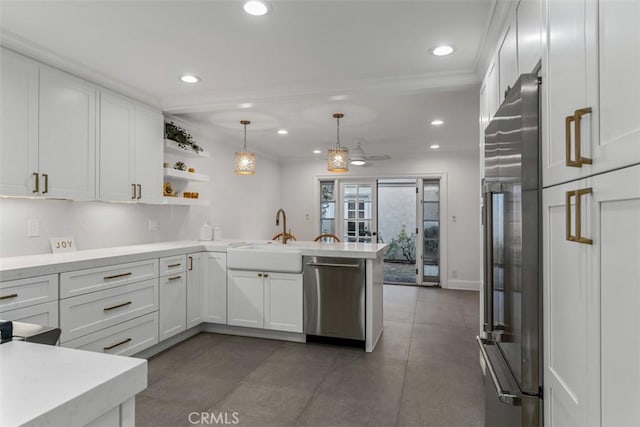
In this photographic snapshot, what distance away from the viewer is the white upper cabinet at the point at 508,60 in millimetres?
1807

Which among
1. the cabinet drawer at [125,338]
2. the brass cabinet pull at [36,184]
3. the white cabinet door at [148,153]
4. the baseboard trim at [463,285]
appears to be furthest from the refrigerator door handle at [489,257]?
the baseboard trim at [463,285]

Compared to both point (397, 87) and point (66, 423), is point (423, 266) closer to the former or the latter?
point (397, 87)

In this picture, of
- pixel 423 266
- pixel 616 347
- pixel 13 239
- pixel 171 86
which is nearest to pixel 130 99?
pixel 171 86

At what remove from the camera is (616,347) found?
32.4 inches

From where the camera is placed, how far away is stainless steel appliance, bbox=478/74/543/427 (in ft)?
4.18

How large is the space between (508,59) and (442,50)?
78 centimetres

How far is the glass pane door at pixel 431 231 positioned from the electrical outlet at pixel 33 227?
571 centimetres

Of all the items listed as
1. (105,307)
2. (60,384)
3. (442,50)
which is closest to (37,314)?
(105,307)

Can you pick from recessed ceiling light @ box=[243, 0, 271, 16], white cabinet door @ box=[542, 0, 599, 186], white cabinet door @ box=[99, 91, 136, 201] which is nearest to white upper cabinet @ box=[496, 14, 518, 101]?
white cabinet door @ box=[542, 0, 599, 186]

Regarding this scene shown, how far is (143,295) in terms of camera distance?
10.0ft

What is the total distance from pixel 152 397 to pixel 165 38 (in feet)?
8.07

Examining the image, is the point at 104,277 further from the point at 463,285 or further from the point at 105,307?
the point at 463,285

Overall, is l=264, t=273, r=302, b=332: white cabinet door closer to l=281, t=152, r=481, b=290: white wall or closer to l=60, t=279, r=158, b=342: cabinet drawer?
l=60, t=279, r=158, b=342: cabinet drawer

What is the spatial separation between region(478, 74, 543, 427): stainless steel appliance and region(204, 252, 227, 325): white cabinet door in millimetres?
2780
